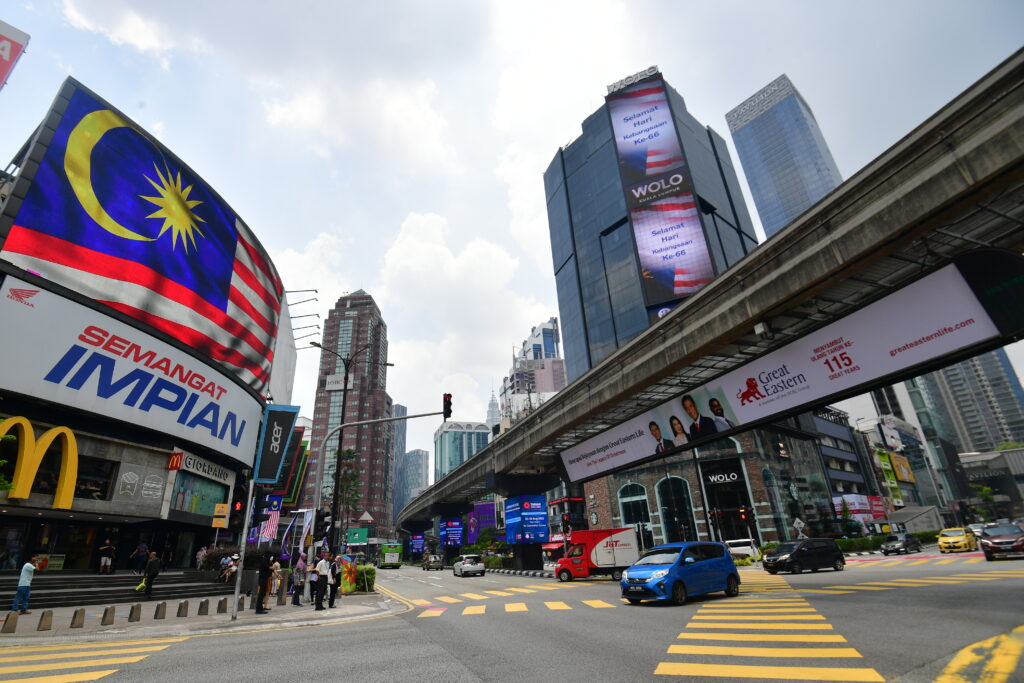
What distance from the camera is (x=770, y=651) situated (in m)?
7.63

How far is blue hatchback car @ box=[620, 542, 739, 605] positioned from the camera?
549 inches

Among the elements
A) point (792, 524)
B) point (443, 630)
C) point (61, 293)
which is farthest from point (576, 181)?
point (443, 630)

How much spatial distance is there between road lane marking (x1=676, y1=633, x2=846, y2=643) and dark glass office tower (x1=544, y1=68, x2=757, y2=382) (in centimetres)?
6419

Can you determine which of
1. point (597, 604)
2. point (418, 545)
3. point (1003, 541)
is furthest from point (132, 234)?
point (418, 545)

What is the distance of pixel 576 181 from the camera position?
101375 mm

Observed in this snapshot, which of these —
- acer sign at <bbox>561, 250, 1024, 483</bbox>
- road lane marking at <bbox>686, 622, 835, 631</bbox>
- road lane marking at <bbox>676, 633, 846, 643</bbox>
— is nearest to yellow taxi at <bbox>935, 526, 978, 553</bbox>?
acer sign at <bbox>561, 250, 1024, 483</bbox>

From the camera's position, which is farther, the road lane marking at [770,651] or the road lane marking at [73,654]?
the road lane marking at [73,654]

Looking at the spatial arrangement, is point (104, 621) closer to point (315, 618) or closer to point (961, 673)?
point (315, 618)

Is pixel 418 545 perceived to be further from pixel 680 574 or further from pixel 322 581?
pixel 680 574

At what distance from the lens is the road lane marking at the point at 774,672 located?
5.97 meters

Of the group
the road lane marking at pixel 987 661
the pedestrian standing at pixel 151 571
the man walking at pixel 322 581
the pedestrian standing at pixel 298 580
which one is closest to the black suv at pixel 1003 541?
the road lane marking at pixel 987 661

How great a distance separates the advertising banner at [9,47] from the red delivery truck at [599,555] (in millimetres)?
43541

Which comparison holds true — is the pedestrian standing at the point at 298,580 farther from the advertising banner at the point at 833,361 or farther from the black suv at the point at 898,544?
the black suv at the point at 898,544

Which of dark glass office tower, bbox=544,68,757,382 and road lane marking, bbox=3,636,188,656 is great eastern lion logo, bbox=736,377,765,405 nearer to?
road lane marking, bbox=3,636,188,656
